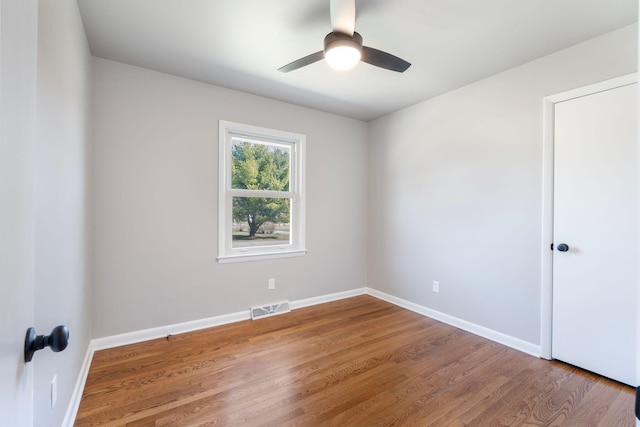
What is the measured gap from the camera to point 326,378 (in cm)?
216

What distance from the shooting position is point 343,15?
1717 mm

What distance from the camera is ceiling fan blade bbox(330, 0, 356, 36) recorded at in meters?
1.68

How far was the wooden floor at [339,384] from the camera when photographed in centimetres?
177

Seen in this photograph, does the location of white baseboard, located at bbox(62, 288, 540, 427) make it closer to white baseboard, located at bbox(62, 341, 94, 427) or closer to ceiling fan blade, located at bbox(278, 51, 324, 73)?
white baseboard, located at bbox(62, 341, 94, 427)

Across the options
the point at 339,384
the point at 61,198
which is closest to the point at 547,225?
the point at 339,384

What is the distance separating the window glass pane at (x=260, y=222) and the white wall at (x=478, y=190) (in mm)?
1370

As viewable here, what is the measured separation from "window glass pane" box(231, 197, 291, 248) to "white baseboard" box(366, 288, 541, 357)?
1.61 meters

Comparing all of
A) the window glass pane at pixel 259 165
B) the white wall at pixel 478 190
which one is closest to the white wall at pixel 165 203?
the window glass pane at pixel 259 165

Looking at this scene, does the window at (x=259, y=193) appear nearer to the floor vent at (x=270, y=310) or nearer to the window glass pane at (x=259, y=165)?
the window glass pane at (x=259, y=165)

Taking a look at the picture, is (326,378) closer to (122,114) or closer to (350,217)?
(350,217)

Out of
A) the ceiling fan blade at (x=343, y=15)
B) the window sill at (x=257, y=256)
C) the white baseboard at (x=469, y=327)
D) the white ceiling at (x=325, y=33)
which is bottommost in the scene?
the white baseboard at (x=469, y=327)

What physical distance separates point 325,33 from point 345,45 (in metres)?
0.54

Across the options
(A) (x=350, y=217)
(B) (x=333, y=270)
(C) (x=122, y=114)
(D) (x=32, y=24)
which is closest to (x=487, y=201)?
(A) (x=350, y=217)

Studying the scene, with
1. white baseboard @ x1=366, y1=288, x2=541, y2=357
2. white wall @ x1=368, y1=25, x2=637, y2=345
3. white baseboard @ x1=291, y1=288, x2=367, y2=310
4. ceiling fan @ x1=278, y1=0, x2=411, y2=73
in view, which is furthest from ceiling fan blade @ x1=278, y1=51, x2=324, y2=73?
white baseboard @ x1=366, y1=288, x2=541, y2=357
